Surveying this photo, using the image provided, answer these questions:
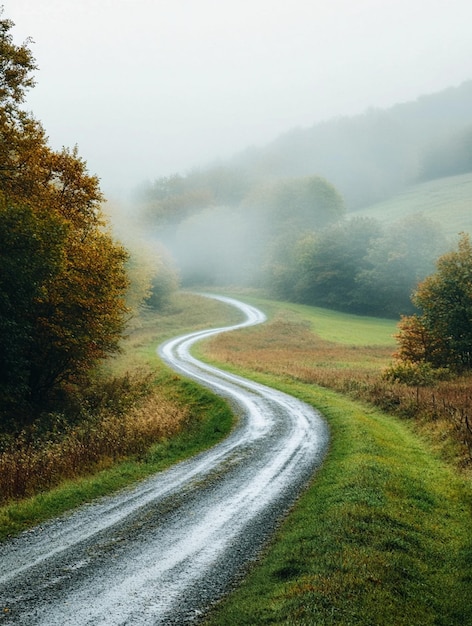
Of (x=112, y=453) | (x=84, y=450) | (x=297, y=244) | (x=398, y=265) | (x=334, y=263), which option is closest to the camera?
(x=84, y=450)

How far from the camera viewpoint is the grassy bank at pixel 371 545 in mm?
7234

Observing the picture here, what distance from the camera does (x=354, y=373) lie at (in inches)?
1340

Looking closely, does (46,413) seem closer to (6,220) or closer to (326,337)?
(6,220)

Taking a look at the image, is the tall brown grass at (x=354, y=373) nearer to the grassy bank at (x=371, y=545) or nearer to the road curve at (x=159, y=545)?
the grassy bank at (x=371, y=545)

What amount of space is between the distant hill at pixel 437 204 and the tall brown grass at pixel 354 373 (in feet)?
182

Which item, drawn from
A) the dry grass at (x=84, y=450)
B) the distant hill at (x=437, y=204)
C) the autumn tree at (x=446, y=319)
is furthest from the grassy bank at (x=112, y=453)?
the distant hill at (x=437, y=204)

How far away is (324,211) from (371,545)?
109170 mm

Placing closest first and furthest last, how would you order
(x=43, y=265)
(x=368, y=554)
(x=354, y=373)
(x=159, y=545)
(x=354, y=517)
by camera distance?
1. (x=368, y=554)
2. (x=159, y=545)
3. (x=354, y=517)
4. (x=43, y=265)
5. (x=354, y=373)

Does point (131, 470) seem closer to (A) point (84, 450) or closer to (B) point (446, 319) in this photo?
(A) point (84, 450)

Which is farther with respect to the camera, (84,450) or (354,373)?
(354,373)

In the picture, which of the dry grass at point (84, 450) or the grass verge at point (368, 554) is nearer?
the grass verge at point (368, 554)

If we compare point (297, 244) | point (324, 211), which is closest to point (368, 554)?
point (297, 244)

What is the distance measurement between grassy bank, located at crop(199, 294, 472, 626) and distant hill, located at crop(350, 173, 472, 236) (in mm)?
88436

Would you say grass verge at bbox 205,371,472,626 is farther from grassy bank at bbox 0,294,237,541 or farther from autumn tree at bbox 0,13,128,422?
autumn tree at bbox 0,13,128,422
